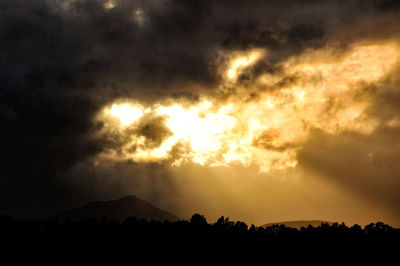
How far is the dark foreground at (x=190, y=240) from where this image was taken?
84.2 m

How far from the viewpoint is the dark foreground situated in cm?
8419

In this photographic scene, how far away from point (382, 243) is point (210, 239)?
45.2 metres

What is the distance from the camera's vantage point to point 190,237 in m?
96.2

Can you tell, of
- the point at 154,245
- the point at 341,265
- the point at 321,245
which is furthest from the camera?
the point at 321,245

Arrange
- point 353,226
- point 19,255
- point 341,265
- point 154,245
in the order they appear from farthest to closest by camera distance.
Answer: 1. point 353,226
2. point 341,265
3. point 154,245
4. point 19,255

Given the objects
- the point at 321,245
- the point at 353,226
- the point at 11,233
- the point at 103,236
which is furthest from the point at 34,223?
the point at 353,226

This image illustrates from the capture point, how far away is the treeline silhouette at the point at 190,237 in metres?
85.5

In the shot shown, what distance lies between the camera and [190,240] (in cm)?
9531

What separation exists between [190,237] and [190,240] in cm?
105

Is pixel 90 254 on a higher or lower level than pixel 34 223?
lower

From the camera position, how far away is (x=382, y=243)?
10319cm

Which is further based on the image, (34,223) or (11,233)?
(34,223)

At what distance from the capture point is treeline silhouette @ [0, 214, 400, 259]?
281 ft

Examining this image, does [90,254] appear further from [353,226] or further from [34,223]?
[353,226]
